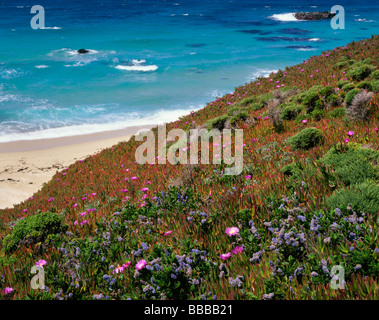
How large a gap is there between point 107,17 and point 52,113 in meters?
67.0

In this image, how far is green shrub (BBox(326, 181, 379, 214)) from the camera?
2945 mm

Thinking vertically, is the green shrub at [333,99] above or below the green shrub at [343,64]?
below

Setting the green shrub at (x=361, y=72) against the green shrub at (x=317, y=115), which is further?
the green shrub at (x=361, y=72)

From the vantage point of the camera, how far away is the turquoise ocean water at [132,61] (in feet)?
87.1

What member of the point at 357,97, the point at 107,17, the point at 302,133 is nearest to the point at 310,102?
the point at 357,97

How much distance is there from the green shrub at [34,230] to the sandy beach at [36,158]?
8.91 m

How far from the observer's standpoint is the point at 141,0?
126m

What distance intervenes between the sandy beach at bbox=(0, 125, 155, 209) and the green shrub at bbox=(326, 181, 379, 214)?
12.8 metres

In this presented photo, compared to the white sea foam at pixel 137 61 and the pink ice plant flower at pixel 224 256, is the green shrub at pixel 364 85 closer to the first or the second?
the pink ice plant flower at pixel 224 256

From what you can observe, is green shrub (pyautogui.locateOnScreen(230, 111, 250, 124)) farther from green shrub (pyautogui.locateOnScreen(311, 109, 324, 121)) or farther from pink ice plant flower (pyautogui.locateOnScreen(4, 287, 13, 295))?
pink ice plant flower (pyautogui.locateOnScreen(4, 287, 13, 295))
